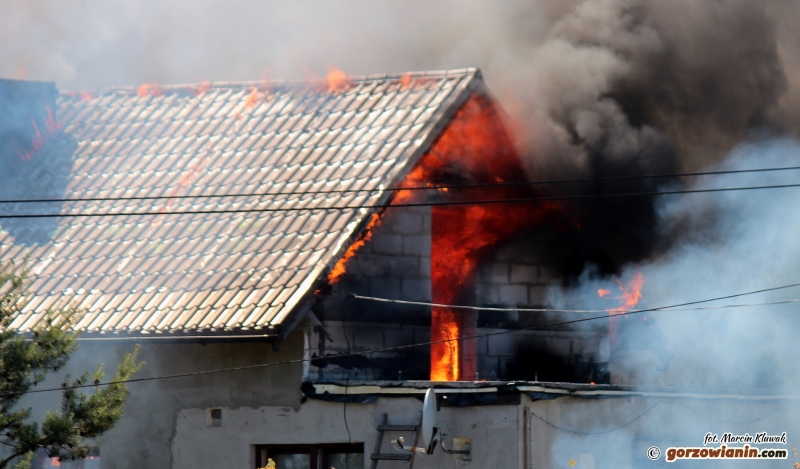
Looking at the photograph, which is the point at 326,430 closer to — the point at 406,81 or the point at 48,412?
the point at 48,412

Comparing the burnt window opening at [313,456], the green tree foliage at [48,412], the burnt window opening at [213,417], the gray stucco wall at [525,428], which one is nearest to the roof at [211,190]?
the burnt window opening at [213,417]

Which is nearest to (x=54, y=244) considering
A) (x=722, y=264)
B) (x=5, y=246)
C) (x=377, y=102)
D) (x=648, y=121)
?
(x=5, y=246)

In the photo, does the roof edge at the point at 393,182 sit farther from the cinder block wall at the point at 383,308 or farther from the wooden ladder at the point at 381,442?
the wooden ladder at the point at 381,442

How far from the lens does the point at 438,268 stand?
1602 centimetres

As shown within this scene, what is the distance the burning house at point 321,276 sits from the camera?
13328 millimetres

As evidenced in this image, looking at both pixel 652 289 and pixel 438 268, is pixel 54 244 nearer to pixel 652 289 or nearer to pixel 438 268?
pixel 438 268

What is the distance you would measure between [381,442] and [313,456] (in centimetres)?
105

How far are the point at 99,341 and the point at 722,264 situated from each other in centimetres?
952

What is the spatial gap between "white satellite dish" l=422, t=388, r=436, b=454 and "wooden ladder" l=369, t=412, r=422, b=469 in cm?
47

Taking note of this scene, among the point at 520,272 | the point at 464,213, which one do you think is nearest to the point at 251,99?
the point at 464,213

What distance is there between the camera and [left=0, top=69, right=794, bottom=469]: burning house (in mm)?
13328

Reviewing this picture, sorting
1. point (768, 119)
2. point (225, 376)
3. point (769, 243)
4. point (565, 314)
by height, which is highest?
point (768, 119)

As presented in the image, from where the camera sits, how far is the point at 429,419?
12.1 m

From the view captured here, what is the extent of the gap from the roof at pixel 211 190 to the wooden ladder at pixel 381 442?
1619mm
